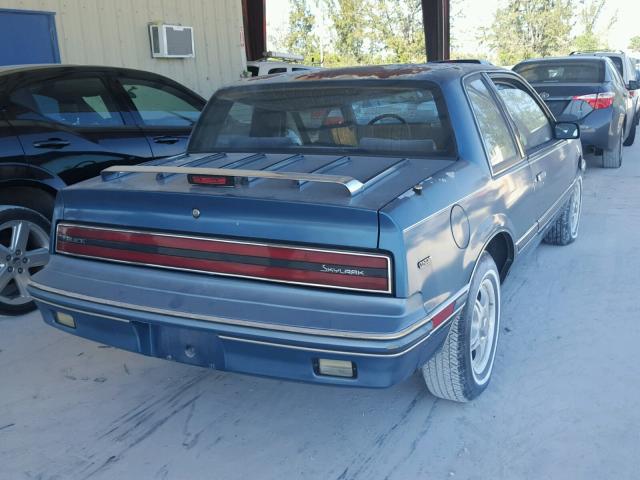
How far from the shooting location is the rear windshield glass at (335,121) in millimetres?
3203

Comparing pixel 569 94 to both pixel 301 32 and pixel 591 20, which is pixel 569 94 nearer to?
pixel 301 32

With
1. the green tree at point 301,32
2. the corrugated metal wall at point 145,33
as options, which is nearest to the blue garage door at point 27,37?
the corrugated metal wall at point 145,33

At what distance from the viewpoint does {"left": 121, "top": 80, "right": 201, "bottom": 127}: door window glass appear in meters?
5.18

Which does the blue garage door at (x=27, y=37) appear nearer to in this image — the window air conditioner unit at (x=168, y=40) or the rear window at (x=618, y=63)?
the window air conditioner unit at (x=168, y=40)

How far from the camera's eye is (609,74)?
28.0 feet

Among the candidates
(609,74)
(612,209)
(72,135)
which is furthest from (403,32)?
(72,135)

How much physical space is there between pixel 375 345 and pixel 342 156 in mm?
1246

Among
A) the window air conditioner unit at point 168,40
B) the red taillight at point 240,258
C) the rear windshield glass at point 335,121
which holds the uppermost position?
the window air conditioner unit at point 168,40

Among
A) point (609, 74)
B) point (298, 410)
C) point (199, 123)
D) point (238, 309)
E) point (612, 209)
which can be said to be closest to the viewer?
point (238, 309)

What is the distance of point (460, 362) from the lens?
2.83m

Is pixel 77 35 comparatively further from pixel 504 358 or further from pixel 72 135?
pixel 504 358

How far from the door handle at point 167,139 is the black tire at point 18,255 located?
1173 mm

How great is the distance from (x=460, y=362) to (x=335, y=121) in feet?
4.58

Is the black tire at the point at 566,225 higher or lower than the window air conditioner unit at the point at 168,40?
lower
